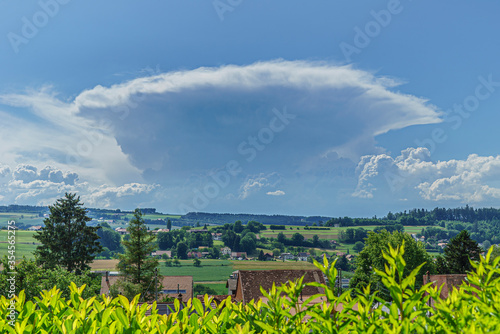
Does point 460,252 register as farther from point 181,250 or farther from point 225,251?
point 225,251

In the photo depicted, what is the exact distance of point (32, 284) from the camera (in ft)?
103

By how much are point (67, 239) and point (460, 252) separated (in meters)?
47.9

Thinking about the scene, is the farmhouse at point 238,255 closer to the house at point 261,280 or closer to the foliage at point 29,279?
the house at point 261,280

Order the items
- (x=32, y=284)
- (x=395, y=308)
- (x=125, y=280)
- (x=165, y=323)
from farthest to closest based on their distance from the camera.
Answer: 1. (x=125, y=280)
2. (x=32, y=284)
3. (x=165, y=323)
4. (x=395, y=308)

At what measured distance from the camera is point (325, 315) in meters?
2.66

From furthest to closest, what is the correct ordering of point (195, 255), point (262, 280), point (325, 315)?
1. point (195, 255)
2. point (262, 280)
3. point (325, 315)

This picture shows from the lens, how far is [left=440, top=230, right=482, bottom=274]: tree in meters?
49.8

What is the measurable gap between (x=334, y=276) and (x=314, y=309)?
255 millimetres

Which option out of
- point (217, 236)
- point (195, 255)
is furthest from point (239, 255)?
point (217, 236)

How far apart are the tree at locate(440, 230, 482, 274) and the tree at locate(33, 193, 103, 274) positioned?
43.4 meters

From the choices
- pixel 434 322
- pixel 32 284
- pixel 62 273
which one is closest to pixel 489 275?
pixel 434 322

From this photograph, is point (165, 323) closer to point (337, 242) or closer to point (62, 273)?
point (62, 273)

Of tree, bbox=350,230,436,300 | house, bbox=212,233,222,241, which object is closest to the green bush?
tree, bbox=350,230,436,300

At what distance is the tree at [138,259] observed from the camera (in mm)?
44875
